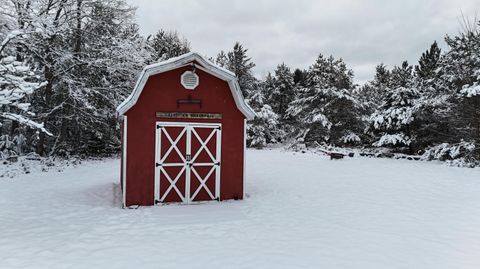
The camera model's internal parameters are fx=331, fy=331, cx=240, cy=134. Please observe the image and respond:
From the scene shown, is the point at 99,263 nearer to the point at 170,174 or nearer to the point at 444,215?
the point at 170,174

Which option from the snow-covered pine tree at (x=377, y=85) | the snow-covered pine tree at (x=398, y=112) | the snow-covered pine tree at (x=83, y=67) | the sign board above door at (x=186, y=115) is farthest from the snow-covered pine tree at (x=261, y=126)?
the sign board above door at (x=186, y=115)

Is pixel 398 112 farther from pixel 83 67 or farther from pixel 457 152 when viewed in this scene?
pixel 83 67

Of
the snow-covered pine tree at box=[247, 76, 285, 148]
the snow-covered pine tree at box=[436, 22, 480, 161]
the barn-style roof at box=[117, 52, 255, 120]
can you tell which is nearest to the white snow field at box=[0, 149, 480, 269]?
the barn-style roof at box=[117, 52, 255, 120]

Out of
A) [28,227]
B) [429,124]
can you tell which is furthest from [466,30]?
[28,227]

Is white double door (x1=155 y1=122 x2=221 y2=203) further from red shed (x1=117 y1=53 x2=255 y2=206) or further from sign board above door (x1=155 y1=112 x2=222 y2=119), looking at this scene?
sign board above door (x1=155 y1=112 x2=222 y2=119)

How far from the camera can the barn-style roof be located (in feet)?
23.9

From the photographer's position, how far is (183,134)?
7832mm

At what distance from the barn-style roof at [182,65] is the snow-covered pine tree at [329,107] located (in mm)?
15785

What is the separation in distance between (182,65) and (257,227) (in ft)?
13.3

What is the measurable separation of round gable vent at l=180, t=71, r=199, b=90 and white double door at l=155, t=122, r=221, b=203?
0.89m

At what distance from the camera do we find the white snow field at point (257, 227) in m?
4.48

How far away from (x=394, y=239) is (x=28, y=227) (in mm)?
6206

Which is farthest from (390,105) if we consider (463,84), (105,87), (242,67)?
(105,87)

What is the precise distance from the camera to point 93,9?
15.9 metres
